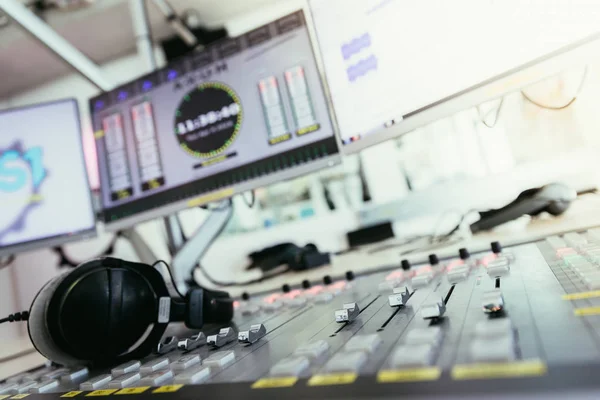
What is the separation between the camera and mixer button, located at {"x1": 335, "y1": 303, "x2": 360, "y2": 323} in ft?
1.39

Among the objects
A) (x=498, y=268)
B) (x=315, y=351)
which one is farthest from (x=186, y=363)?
(x=498, y=268)

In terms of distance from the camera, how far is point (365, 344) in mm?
308

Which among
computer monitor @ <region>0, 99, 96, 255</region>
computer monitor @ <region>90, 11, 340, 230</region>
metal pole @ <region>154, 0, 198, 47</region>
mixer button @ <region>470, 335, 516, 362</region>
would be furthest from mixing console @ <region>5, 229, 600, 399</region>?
metal pole @ <region>154, 0, 198, 47</region>

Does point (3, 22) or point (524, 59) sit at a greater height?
point (3, 22)

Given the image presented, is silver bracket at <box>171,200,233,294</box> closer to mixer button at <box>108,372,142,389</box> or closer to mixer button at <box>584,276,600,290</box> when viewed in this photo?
mixer button at <box>108,372,142,389</box>

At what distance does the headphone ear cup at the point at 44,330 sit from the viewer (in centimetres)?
48

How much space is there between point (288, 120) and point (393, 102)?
9.4 inches

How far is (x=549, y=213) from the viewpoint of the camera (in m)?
0.93

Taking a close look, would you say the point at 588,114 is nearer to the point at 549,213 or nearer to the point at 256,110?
the point at 549,213

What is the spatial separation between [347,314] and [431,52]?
1.68 ft

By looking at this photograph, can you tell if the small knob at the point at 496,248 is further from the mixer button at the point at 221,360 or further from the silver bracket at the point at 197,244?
the silver bracket at the point at 197,244

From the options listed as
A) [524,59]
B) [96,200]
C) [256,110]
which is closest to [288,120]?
[256,110]

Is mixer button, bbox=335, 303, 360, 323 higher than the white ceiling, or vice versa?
the white ceiling

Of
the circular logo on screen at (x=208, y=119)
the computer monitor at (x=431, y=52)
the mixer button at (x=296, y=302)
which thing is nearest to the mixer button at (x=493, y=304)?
the mixer button at (x=296, y=302)
